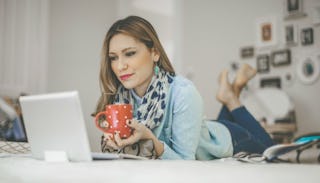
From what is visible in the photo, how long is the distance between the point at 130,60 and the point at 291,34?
171 centimetres

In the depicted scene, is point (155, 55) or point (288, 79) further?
point (288, 79)

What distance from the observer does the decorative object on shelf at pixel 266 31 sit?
2322 mm

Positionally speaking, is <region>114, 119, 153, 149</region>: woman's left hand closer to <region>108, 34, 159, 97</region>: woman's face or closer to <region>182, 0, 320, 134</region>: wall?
<region>108, 34, 159, 97</region>: woman's face

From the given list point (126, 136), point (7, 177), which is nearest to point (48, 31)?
point (126, 136)

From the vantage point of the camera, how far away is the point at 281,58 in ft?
7.48

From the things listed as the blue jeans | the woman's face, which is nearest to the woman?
the woman's face

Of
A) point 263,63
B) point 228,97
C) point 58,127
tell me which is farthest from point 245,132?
point 263,63

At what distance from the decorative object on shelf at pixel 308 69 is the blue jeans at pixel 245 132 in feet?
3.00

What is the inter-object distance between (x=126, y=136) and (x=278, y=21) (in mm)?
1873

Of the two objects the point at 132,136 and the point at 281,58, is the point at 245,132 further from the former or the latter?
the point at 281,58

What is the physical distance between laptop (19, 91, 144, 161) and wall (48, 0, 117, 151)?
1.00ft

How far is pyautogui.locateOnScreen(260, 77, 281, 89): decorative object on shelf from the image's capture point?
89.1 inches

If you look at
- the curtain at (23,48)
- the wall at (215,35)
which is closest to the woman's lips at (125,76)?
the curtain at (23,48)

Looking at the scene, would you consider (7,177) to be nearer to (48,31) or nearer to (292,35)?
(48,31)
